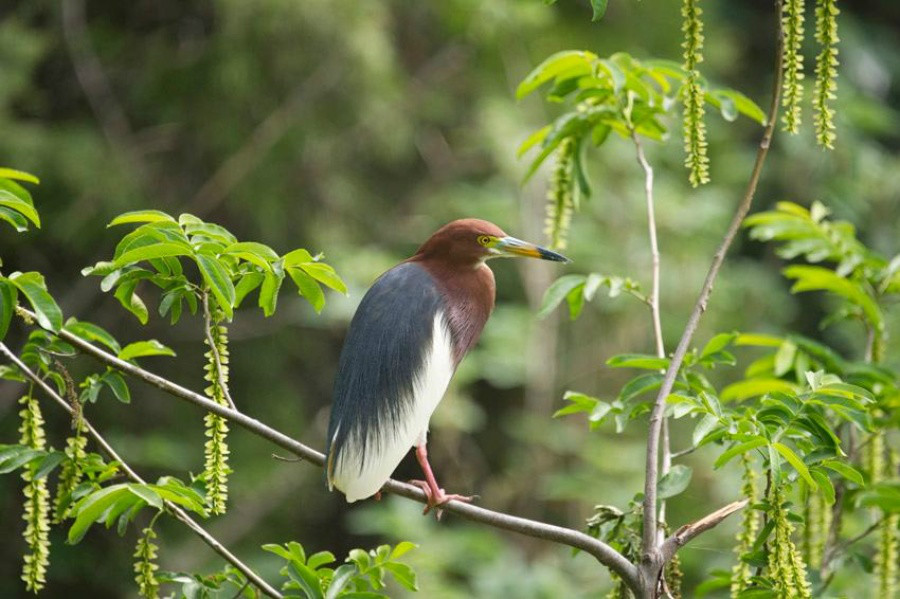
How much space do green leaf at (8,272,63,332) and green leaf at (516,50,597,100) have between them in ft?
3.22

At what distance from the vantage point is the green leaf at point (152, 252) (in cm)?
167

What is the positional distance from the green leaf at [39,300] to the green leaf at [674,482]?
1004 mm

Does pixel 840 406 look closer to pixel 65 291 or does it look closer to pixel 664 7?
pixel 65 291

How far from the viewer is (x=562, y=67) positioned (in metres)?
2.22

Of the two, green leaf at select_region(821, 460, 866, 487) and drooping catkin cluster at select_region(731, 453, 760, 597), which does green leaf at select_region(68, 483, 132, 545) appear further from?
green leaf at select_region(821, 460, 866, 487)

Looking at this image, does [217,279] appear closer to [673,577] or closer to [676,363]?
[676,363]

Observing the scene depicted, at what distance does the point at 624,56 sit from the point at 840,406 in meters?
0.82

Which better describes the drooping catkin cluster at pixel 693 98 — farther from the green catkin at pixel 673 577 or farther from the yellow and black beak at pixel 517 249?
the green catkin at pixel 673 577

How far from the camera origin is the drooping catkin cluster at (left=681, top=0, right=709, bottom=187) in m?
1.69

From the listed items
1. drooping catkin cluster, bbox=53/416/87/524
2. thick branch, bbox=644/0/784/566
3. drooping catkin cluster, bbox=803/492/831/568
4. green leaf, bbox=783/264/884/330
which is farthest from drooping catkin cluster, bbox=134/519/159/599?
green leaf, bbox=783/264/884/330

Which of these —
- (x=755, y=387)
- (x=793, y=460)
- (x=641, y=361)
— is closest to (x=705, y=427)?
(x=793, y=460)

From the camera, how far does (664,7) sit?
6.60 meters

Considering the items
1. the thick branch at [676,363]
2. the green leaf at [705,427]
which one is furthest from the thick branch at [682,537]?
the green leaf at [705,427]

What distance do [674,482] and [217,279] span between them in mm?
828
